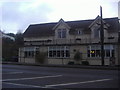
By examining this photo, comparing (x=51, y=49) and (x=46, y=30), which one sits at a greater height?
(x=46, y=30)

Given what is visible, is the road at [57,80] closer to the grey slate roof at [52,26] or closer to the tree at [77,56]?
the tree at [77,56]

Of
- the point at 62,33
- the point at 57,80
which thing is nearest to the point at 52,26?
the point at 62,33

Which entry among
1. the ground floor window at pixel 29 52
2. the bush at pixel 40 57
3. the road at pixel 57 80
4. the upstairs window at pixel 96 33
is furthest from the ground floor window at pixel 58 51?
the road at pixel 57 80

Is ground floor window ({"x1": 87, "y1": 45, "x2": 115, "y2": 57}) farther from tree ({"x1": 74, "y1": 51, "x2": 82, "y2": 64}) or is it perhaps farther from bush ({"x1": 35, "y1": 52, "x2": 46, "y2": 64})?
bush ({"x1": 35, "y1": 52, "x2": 46, "y2": 64})

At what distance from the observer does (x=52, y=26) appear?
4656 centimetres

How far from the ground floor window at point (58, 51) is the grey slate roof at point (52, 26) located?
14.2ft

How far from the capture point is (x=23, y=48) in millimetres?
43719

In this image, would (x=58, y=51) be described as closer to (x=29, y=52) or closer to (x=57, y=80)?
(x=29, y=52)

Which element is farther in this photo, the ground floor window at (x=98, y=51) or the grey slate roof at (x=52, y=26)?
the grey slate roof at (x=52, y=26)

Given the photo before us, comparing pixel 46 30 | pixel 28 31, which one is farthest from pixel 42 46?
pixel 28 31

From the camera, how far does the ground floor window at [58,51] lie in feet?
129

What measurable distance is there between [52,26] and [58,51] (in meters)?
8.22

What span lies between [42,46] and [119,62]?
1482 cm

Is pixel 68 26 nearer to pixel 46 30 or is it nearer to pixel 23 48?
pixel 46 30
